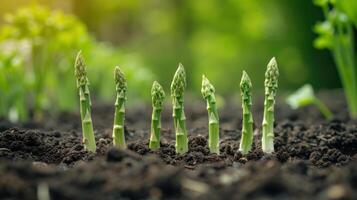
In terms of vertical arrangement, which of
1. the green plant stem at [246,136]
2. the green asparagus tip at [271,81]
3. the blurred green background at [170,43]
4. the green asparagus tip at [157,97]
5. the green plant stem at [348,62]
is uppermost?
the blurred green background at [170,43]

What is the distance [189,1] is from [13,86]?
15.2 m

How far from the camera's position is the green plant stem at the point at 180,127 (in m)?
3.97

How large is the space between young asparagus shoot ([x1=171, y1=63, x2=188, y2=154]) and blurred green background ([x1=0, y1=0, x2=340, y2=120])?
3.01 meters

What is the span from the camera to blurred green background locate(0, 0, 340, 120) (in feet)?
23.6

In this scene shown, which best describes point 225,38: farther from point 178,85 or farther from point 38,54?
point 178,85

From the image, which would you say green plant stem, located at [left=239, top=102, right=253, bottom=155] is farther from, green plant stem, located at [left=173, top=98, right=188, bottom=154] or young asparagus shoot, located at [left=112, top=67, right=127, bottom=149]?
young asparagus shoot, located at [left=112, top=67, right=127, bottom=149]

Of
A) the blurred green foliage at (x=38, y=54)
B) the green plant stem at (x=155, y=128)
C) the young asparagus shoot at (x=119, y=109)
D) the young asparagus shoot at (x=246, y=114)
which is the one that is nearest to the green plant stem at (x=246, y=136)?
the young asparagus shoot at (x=246, y=114)

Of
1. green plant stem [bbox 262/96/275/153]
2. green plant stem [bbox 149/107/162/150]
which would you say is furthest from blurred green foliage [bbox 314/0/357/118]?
green plant stem [bbox 149/107/162/150]

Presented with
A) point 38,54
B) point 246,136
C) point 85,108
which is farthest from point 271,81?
point 38,54

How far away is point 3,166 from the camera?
300 centimetres

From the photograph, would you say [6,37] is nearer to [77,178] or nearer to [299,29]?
[77,178]

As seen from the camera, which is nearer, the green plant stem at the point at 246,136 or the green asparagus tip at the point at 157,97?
the green asparagus tip at the point at 157,97

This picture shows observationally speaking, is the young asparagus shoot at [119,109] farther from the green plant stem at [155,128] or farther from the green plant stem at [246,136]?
the green plant stem at [246,136]

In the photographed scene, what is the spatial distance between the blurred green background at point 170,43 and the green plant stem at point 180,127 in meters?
3.05
